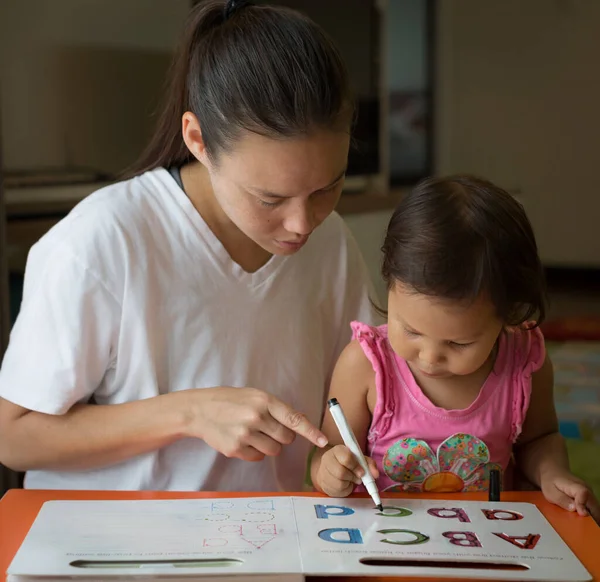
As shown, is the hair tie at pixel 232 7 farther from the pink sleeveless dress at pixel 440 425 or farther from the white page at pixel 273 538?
the white page at pixel 273 538

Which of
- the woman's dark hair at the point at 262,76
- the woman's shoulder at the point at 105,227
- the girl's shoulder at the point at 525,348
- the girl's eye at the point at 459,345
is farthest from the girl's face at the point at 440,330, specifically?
the woman's shoulder at the point at 105,227

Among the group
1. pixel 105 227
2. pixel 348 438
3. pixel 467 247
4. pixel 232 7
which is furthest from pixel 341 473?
pixel 232 7

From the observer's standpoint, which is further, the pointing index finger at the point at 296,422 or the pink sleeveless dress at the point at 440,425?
the pink sleeveless dress at the point at 440,425

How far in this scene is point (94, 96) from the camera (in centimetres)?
233

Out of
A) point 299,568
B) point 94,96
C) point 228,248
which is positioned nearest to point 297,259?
point 228,248

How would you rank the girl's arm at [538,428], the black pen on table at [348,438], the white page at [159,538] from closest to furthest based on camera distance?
the white page at [159,538], the black pen on table at [348,438], the girl's arm at [538,428]

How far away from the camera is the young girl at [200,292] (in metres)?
1.03

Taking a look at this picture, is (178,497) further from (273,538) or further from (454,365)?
(454,365)

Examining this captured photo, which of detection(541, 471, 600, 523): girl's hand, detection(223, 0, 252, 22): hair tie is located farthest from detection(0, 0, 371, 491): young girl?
detection(541, 471, 600, 523): girl's hand

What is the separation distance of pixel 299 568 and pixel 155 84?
2014mm

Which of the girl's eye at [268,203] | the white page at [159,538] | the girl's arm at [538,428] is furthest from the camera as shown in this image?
the girl's arm at [538,428]

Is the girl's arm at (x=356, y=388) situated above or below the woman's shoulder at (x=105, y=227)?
below

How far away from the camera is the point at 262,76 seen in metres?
1.04

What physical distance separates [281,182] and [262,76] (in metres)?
0.12
